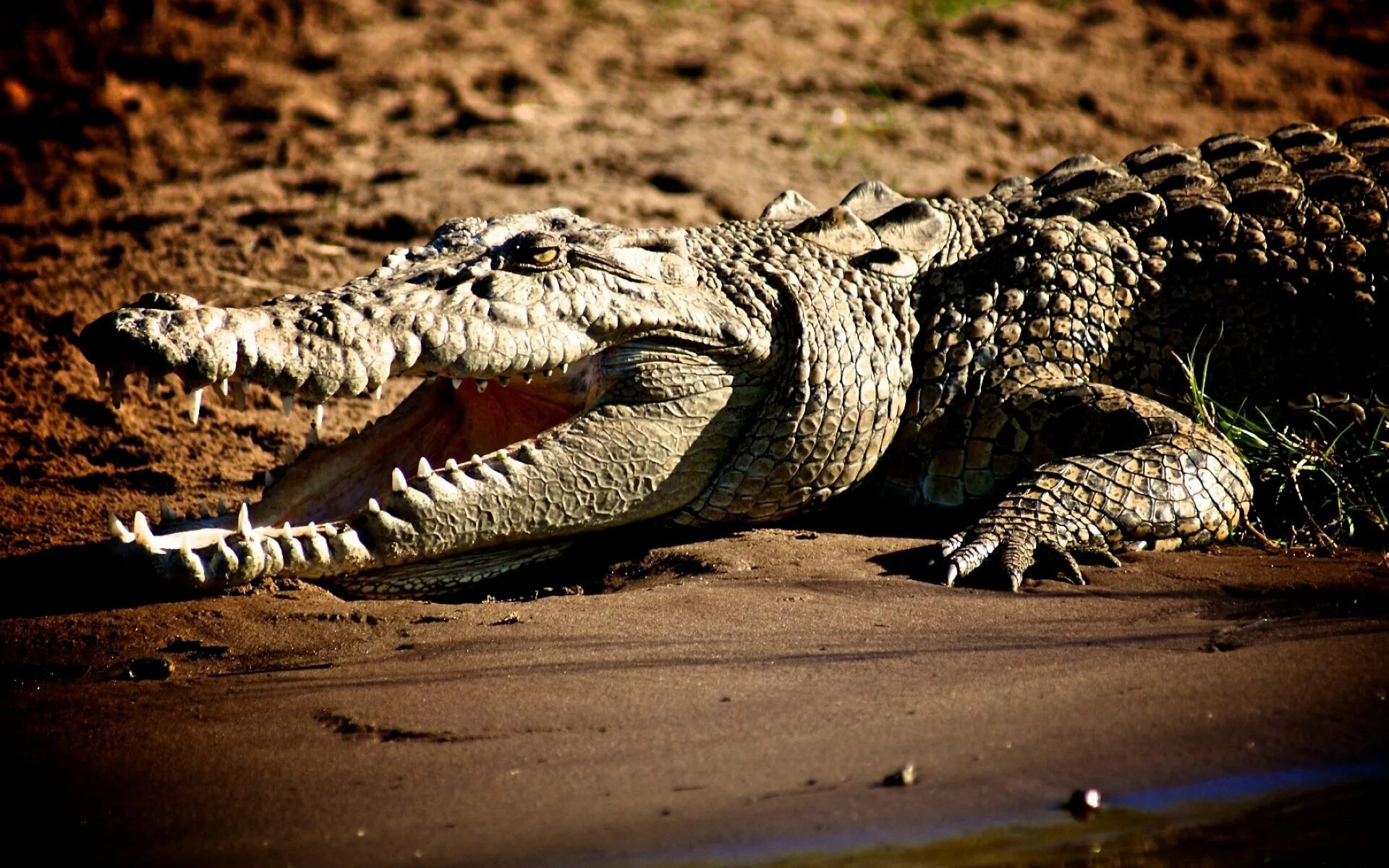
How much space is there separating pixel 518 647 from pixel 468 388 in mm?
1352

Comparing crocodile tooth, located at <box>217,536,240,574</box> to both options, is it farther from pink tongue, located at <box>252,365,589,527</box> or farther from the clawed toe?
the clawed toe

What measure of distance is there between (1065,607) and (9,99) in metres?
7.86

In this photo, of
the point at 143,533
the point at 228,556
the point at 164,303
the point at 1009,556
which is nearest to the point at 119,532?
the point at 143,533

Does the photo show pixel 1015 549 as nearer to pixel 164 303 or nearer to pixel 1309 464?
pixel 1309 464

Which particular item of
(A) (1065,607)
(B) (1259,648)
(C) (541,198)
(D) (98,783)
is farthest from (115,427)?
(B) (1259,648)

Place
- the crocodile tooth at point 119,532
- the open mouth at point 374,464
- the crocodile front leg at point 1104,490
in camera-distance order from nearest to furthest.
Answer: the crocodile tooth at point 119,532
the open mouth at point 374,464
the crocodile front leg at point 1104,490

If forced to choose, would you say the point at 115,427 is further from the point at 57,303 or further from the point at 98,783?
the point at 98,783

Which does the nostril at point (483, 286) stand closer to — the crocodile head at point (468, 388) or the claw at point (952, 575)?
the crocodile head at point (468, 388)

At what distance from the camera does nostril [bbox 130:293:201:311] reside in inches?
146

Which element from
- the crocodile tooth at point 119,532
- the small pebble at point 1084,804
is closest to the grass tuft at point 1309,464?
the small pebble at point 1084,804

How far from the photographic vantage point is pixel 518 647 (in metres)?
3.60

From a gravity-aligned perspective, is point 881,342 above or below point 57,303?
above

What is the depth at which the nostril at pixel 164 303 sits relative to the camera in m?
3.71

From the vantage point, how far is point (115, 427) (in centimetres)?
600
